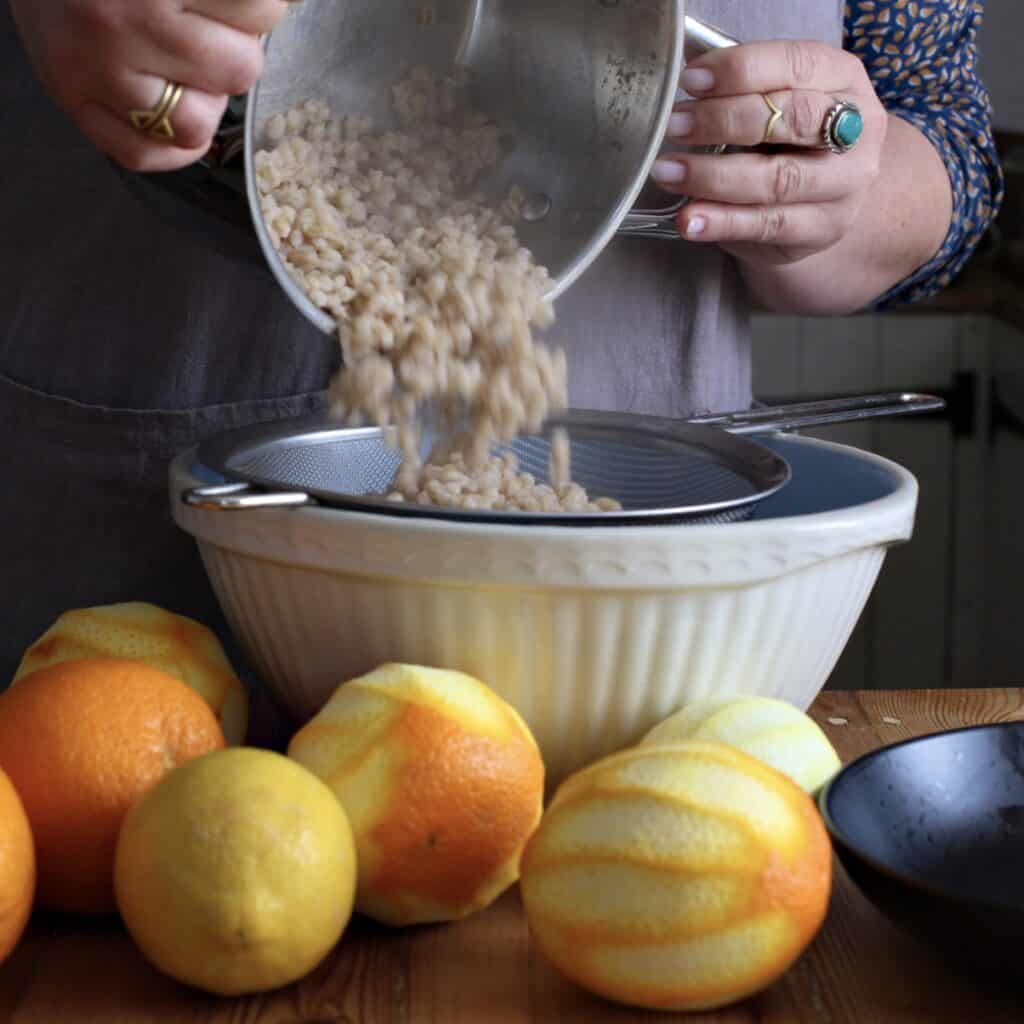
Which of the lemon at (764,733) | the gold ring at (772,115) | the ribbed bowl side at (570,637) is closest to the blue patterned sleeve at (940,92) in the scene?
the gold ring at (772,115)

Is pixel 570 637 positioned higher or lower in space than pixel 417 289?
lower

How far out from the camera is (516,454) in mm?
1135

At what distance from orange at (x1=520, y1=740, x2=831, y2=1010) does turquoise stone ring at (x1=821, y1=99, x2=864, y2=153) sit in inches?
22.1

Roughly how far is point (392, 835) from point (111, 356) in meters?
0.61

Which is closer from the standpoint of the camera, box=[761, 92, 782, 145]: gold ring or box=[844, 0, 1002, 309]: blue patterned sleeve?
box=[761, 92, 782, 145]: gold ring

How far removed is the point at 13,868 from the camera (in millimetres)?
635

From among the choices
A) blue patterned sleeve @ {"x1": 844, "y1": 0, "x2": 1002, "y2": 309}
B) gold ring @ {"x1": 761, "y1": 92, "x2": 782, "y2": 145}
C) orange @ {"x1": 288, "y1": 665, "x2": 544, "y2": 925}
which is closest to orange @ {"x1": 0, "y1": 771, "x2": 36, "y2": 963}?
orange @ {"x1": 288, "y1": 665, "x2": 544, "y2": 925}

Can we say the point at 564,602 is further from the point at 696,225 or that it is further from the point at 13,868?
the point at 696,225

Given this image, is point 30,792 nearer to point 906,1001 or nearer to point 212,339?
point 906,1001

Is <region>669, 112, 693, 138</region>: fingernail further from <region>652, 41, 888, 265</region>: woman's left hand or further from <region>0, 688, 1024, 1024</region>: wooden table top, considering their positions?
<region>0, 688, 1024, 1024</region>: wooden table top

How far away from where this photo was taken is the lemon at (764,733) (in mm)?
749

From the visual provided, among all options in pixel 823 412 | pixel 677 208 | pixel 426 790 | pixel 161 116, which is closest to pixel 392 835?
pixel 426 790

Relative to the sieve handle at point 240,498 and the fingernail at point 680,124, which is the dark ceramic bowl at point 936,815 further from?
the fingernail at point 680,124

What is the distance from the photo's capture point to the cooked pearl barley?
938 mm
